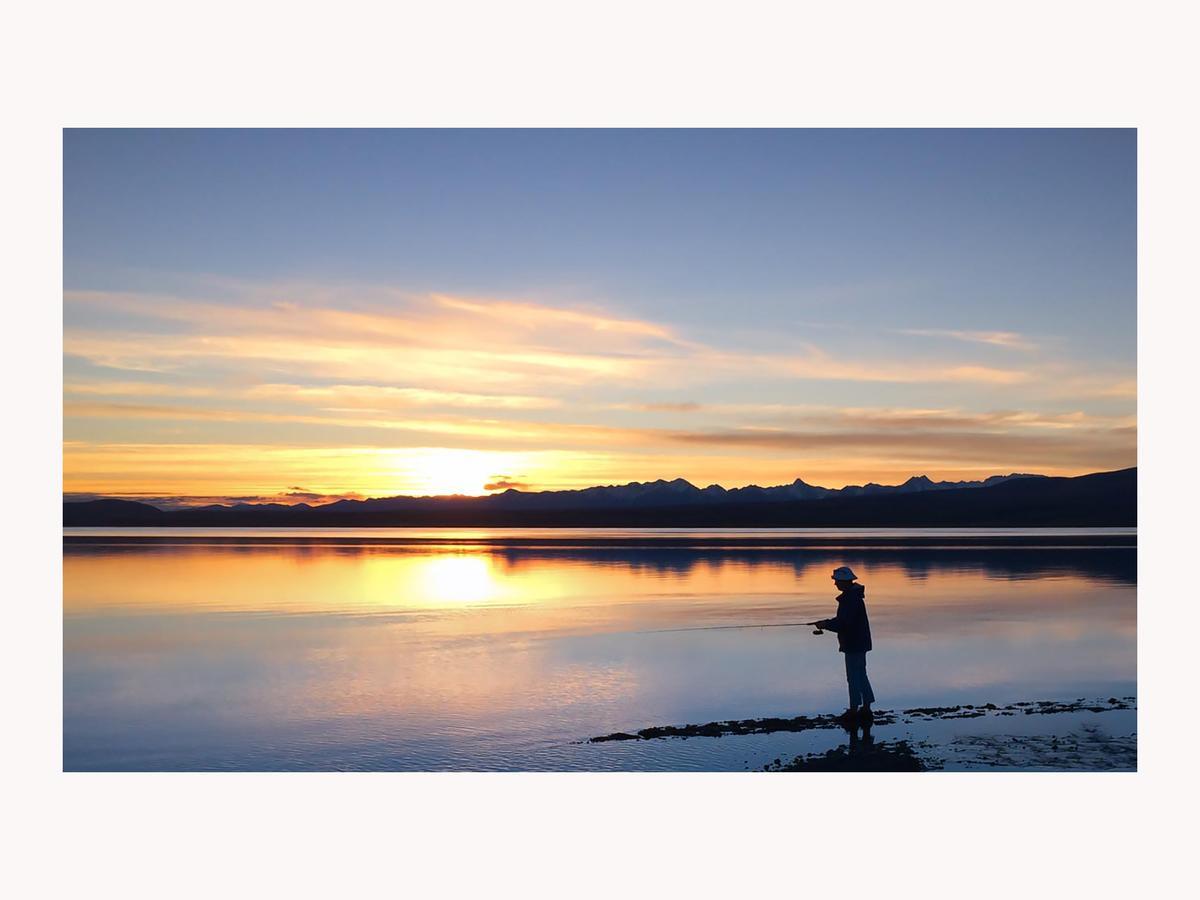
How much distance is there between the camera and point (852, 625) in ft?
37.7

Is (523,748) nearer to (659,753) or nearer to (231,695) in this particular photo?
(659,753)

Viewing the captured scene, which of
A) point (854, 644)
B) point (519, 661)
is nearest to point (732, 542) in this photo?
point (519, 661)

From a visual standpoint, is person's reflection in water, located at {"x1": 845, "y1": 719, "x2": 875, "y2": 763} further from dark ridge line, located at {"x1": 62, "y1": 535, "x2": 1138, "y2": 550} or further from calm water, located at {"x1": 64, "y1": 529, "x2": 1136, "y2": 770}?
dark ridge line, located at {"x1": 62, "y1": 535, "x2": 1138, "y2": 550}

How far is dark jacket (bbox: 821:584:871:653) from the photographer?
11461 mm

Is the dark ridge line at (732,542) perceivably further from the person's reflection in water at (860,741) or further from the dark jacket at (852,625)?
the person's reflection in water at (860,741)

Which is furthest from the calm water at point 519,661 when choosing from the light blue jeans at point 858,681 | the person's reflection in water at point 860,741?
the light blue jeans at point 858,681

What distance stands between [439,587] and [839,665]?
1454 centimetres

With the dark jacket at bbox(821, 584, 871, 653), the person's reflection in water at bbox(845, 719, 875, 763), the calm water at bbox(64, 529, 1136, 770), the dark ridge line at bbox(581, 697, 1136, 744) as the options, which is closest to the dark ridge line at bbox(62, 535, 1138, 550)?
the calm water at bbox(64, 529, 1136, 770)

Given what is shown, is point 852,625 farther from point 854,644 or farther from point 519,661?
point 519,661

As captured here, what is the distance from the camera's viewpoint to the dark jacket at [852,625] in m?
11.5

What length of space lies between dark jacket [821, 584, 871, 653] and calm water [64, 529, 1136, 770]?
43.6 inches

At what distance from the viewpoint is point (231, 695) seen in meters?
13.3

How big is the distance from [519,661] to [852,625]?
5.44 metres

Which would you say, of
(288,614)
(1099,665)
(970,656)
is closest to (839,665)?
(970,656)
